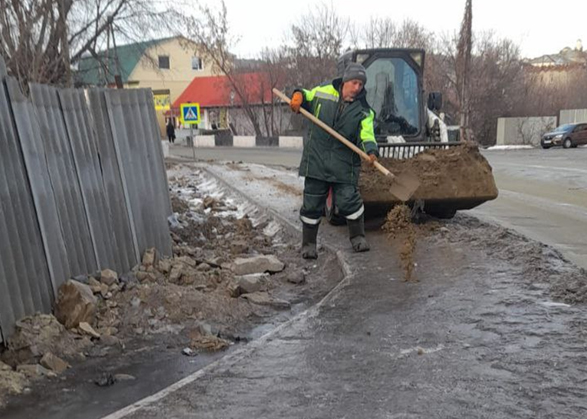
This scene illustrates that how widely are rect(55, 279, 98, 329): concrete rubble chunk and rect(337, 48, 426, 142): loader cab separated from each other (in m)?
5.69

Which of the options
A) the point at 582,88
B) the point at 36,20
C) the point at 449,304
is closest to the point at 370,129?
the point at 449,304

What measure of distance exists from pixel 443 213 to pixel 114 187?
4.63 m

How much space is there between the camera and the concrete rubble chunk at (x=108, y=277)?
191 inches

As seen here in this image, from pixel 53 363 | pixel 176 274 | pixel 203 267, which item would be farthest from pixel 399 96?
pixel 53 363

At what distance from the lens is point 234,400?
10.1 ft

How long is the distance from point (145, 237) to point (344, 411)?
348cm

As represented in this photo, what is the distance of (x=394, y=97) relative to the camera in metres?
9.02

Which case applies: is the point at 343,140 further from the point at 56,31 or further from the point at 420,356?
the point at 56,31

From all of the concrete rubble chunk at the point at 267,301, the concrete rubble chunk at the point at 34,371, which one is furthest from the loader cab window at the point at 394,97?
the concrete rubble chunk at the point at 34,371

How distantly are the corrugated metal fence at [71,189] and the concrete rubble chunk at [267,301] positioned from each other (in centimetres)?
125

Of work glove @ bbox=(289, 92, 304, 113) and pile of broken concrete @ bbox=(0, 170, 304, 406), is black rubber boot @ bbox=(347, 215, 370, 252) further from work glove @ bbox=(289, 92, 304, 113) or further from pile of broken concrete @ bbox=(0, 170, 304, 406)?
work glove @ bbox=(289, 92, 304, 113)

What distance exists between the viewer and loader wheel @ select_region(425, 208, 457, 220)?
25.4 feet

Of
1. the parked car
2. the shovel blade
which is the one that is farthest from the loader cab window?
the parked car

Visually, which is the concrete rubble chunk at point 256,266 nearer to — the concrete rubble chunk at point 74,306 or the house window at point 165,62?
the concrete rubble chunk at point 74,306
